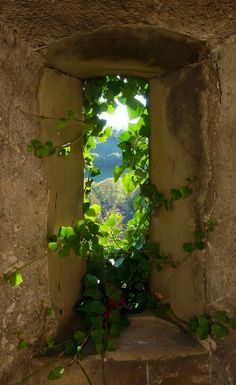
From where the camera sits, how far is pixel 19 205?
111cm

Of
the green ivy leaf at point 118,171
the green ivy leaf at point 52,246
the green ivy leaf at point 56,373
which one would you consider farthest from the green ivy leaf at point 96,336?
the green ivy leaf at point 118,171

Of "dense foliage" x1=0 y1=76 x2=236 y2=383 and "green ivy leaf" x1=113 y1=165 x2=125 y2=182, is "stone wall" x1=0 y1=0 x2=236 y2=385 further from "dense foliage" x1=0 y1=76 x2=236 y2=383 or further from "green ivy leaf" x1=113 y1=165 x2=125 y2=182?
"green ivy leaf" x1=113 y1=165 x2=125 y2=182

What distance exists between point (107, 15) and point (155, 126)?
0.52 m

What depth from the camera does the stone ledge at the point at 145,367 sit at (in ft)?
3.88

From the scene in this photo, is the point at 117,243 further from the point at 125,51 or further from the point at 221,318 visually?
the point at 125,51

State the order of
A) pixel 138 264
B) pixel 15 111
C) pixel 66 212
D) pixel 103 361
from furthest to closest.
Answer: pixel 138 264
pixel 66 212
pixel 103 361
pixel 15 111

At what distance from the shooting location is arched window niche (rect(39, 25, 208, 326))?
46.8 inches

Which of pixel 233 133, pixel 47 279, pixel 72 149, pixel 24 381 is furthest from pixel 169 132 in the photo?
pixel 24 381

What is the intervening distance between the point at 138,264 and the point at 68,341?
44cm

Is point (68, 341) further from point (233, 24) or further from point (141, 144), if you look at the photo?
point (233, 24)

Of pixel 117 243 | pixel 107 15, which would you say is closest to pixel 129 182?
pixel 117 243

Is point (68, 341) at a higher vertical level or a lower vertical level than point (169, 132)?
lower

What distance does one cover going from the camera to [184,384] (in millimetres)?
1227

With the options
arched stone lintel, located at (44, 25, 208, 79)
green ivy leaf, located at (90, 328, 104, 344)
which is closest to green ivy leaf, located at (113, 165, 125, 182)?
arched stone lintel, located at (44, 25, 208, 79)
